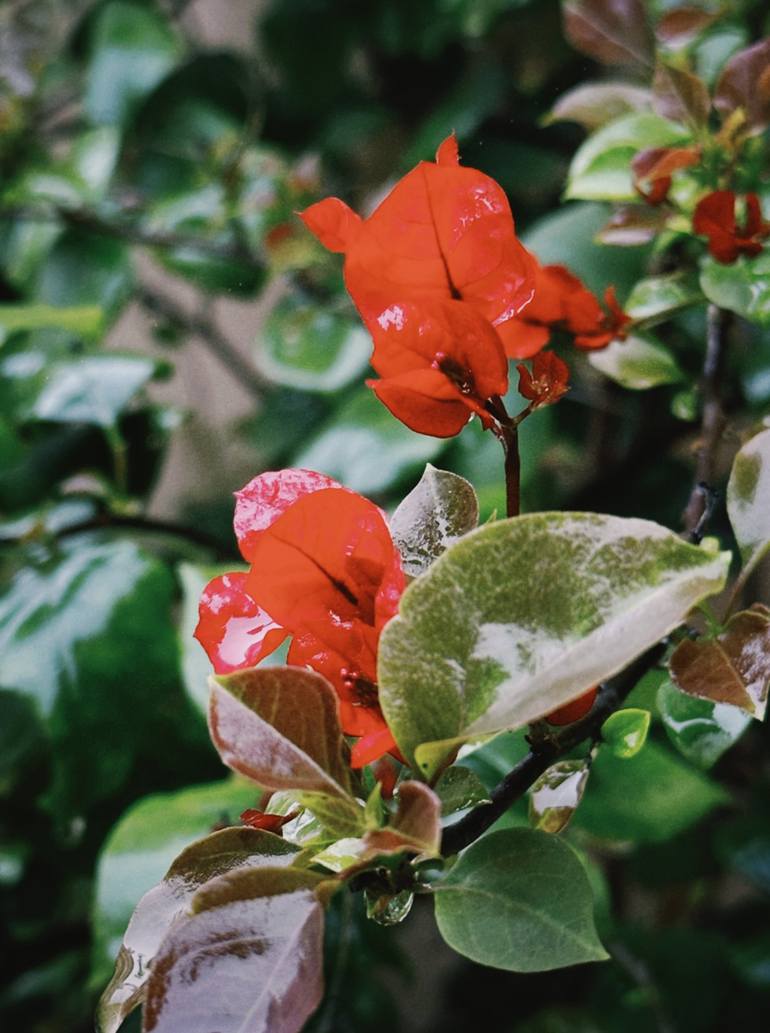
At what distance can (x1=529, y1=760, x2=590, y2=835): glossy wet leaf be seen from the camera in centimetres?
19

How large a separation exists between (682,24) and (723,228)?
16 cm

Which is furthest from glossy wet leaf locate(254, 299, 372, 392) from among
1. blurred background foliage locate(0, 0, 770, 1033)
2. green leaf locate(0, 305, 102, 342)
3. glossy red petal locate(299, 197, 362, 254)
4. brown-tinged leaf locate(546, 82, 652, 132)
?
glossy red petal locate(299, 197, 362, 254)

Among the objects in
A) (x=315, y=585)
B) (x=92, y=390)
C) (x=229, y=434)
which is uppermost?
(x=315, y=585)

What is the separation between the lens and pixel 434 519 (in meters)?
0.20

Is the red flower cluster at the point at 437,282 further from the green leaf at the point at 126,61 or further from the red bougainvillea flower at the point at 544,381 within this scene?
the green leaf at the point at 126,61

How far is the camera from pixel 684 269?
1.16ft

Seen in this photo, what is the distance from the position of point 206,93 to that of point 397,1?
170mm

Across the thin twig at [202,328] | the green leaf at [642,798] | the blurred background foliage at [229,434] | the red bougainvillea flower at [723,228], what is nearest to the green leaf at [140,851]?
the blurred background foliage at [229,434]

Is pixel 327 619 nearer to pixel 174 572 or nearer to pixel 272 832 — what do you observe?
pixel 272 832

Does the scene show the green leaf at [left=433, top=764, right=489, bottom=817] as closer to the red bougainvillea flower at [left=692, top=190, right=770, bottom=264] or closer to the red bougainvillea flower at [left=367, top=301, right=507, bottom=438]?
the red bougainvillea flower at [left=367, top=301, right=507, bottom=438]

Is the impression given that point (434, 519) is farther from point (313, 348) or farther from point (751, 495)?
point (313, 348)

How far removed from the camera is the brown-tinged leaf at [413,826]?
0.16 metres

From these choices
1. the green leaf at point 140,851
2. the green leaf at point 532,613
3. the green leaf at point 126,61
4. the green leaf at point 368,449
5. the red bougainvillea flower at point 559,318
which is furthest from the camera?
the green leaf at point 126,61

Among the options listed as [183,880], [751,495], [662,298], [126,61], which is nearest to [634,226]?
[662,298]
